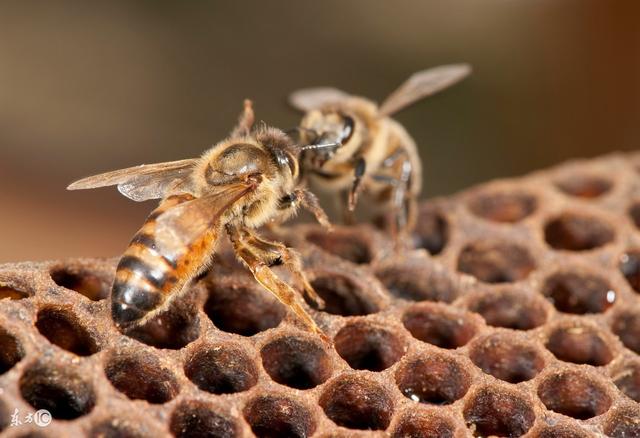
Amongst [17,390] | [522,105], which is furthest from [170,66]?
[17,390]

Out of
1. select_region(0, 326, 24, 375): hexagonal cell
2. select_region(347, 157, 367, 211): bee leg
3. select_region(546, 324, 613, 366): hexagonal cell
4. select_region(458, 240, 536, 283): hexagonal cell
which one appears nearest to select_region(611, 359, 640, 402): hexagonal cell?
select_region(546, 324, 613, 366): hexagonal cell

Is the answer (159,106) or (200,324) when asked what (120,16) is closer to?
(159,106)

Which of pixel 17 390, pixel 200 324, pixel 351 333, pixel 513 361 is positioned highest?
pixel 513 361

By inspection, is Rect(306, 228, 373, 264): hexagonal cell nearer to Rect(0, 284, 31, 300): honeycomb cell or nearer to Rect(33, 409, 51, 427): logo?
Rect(0, 284, 31, 300): honeycomb cell

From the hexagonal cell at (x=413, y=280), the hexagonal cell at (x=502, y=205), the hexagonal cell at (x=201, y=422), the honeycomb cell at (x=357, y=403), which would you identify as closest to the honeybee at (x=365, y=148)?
the hexagonal cell at (x=413, y=280)

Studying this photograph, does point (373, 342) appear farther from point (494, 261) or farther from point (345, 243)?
point (494, 261)

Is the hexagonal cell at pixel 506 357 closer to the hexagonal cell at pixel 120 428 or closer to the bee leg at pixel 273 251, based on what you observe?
the bee leg at pixel 273 251

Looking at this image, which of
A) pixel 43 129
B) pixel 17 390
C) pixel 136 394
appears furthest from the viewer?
pixel 43 129
